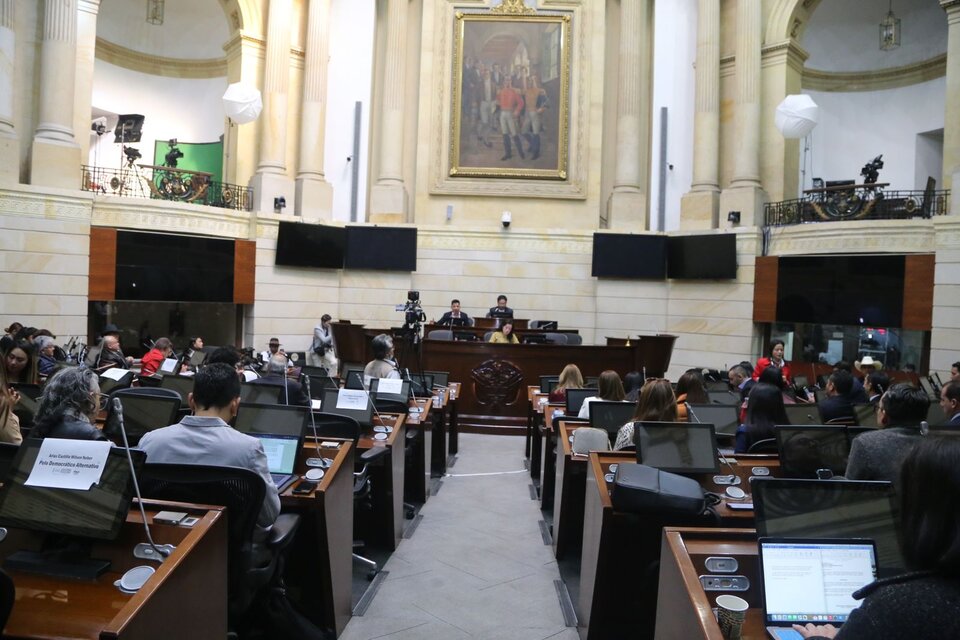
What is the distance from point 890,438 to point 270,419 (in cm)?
304

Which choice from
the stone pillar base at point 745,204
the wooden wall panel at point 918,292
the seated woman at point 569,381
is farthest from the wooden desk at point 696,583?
the stone pillar base at point 745,204

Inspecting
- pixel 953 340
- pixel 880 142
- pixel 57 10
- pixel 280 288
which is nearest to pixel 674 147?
pixel 880 142

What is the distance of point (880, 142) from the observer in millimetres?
16938

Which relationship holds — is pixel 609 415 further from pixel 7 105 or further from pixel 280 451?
pixel 7 105

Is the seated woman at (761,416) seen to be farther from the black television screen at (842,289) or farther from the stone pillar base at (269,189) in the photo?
the stone pillar base at (269,189)

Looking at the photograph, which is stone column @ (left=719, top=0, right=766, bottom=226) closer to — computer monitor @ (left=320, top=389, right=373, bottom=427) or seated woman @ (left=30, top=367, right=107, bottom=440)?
computer monitor @ (left=320, top=389, right=373, bottom=427)

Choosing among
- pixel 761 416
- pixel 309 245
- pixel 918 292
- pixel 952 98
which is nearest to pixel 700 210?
pixel 918 292

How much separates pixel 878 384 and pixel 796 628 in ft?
21.9

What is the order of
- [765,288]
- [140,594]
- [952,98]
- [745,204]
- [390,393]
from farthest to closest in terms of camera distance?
[745,204]
[765,288]
[952,98]
[390,393]
[140,594]

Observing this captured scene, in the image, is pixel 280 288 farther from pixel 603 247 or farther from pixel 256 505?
pixel 256 505

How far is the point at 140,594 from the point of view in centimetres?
204

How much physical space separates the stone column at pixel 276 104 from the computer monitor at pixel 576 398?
10760mm

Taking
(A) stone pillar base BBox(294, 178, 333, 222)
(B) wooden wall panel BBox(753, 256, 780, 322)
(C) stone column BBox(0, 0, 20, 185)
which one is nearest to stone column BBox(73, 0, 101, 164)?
(C) stone column BBox(0, 0, 20, 185)

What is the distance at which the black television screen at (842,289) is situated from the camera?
12.3m
